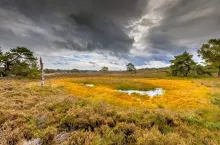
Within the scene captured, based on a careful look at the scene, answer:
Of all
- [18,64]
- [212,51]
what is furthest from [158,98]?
[18,64]

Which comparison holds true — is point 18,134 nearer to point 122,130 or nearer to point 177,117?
point 122,130

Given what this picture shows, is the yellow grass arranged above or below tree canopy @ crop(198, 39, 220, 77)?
below

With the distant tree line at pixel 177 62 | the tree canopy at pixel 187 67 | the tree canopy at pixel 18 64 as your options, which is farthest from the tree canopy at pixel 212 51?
the tree canopy at pixel 18 64

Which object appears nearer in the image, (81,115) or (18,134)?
(18,134)

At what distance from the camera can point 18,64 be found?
151 ft

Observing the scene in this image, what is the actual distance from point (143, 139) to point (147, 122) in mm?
2194

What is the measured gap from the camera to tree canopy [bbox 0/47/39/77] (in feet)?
148

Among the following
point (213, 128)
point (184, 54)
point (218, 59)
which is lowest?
point (213, 128)

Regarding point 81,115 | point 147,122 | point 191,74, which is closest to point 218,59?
point 191,74

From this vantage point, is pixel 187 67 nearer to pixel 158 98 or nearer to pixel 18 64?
pixel 158 98

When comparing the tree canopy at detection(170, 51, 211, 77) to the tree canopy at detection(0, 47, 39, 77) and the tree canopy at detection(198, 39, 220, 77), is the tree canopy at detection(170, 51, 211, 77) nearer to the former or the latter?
the tree canopy at detection(198, 39, 220, 77)

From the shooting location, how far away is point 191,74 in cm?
5722

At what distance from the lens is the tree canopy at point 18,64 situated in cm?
4509

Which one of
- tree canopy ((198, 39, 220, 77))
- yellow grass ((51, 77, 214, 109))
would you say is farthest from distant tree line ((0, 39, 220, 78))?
yellow grass ((51, 77, 214, 109))
